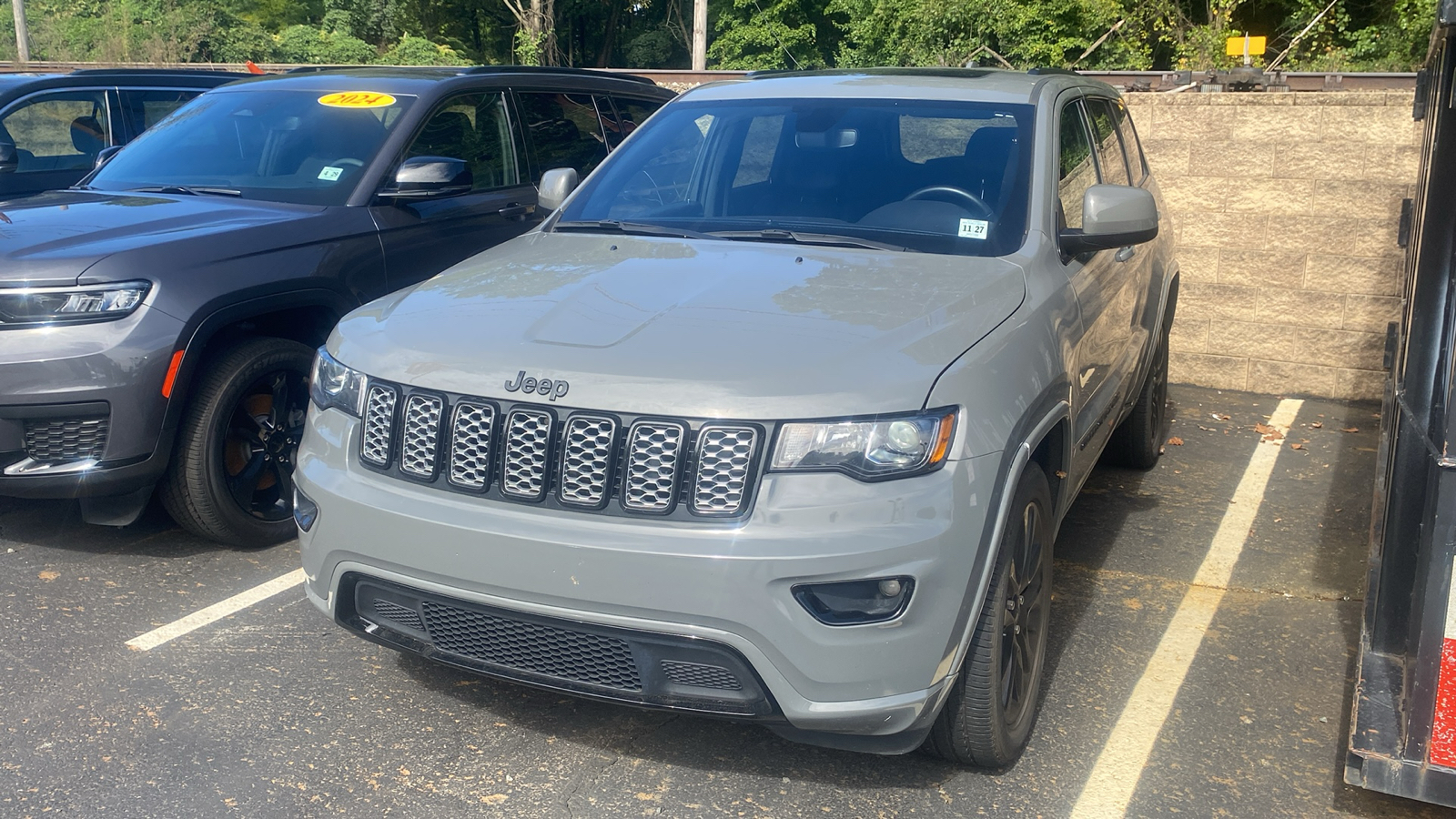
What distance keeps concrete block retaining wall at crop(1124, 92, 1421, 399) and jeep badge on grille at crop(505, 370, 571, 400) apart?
19.6ft

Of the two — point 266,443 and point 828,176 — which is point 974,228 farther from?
point 266,443

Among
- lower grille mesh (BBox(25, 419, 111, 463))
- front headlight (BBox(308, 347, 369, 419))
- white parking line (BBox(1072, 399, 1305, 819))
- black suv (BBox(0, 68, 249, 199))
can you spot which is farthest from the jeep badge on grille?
black suv (BBox(0, 68, 249, 199))

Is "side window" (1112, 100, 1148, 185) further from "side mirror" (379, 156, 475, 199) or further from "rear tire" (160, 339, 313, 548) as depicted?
"rear tire" (160, 339, 313, 548)

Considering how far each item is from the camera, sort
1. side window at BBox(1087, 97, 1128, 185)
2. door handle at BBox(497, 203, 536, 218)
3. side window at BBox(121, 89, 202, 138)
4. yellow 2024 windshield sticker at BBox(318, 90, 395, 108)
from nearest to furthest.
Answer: side window at BBox(1087, 97, 1128, 185), yellow 2024 windshield sticker at BBox(318, 90, 395, 108), door handle at BBox(497, 203, 536, 218), side window at BBox(121, 89, 202, 138)

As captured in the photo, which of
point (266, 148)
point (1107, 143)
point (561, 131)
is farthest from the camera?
point (561, 131)

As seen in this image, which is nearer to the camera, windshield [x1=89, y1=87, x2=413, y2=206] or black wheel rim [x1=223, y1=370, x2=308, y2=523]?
black wheel rim [x1=223, y1=370, x2=308, y2=523]

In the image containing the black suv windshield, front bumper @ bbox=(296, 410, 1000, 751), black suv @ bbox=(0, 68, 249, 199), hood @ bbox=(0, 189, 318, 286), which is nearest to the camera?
front bumper @ bbox=(296, 410, 1000, 751)

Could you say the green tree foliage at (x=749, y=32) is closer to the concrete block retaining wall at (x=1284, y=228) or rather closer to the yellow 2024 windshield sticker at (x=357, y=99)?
the concrete block retaining wall at (x=1284, y=228)

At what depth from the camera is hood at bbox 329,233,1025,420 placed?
2.80 m

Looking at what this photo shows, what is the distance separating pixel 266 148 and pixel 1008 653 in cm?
409

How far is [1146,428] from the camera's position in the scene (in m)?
5.91

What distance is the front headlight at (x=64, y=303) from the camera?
4293mm

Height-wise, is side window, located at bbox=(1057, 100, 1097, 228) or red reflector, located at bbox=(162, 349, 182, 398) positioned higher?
side window, located at bbox=(1057, 100, 1097, 228)

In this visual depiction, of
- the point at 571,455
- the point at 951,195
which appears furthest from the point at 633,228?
the point at 571,455
